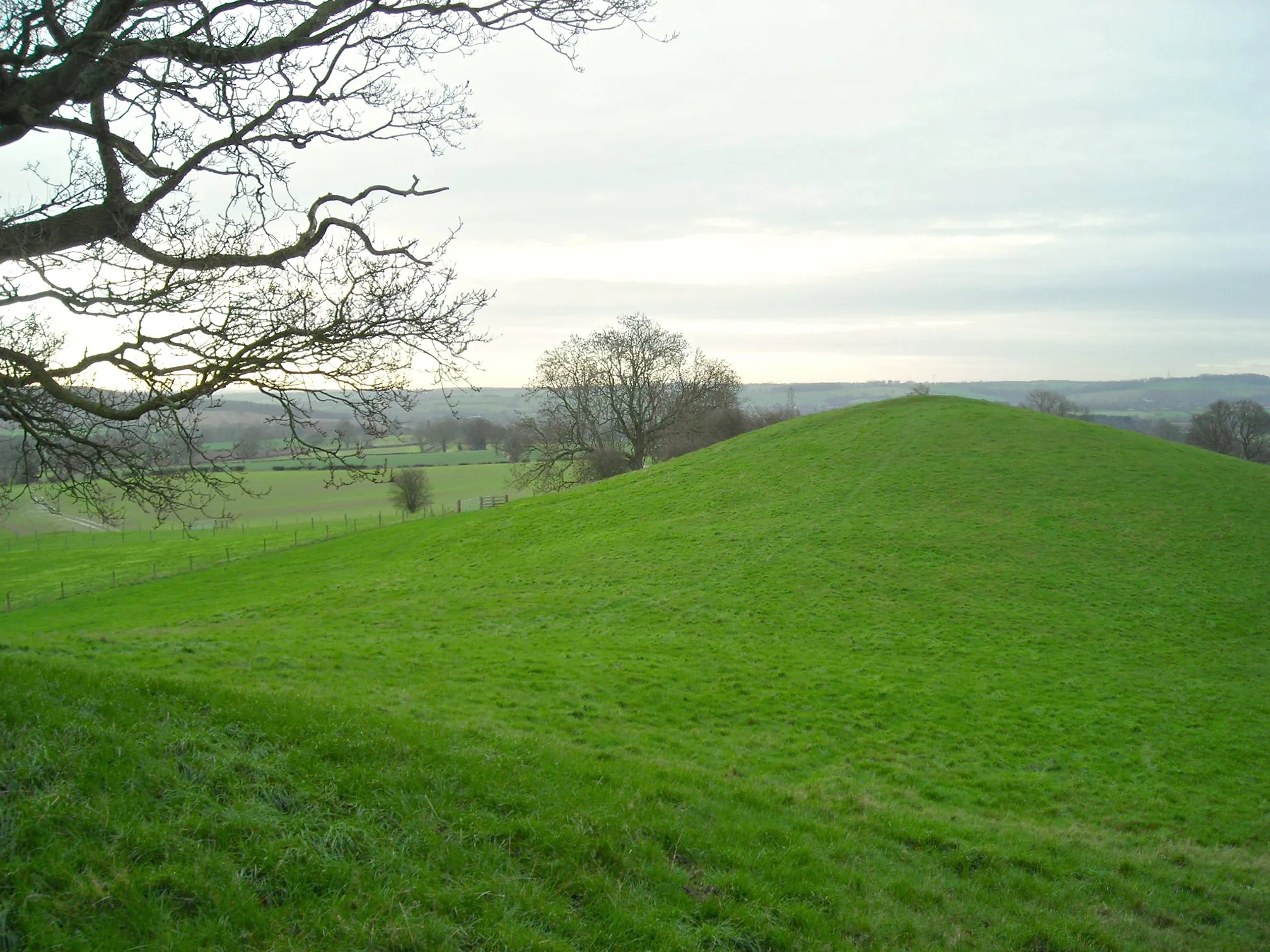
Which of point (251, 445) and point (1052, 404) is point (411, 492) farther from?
point (1052, 404)

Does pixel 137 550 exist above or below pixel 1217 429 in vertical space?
below

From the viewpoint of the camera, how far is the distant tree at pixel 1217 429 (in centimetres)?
8225

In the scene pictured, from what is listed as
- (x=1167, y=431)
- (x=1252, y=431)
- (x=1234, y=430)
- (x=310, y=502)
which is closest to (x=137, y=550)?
(x=310, y=502)

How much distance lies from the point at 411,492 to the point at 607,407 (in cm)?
1728

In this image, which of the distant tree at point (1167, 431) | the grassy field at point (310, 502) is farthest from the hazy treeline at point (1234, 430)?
the grassy field at point (310, 502)

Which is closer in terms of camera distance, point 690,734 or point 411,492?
point 690,734

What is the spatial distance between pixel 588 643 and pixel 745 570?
9698mm

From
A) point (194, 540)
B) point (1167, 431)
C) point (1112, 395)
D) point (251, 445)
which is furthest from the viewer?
point (1112, 395)

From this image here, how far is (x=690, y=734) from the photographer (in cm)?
1438

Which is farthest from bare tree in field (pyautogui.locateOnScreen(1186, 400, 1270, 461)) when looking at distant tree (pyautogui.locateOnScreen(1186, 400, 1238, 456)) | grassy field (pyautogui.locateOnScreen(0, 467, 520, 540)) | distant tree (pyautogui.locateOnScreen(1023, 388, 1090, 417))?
grassy field (pyautogui.locateOnScreen(0, 467, 520, 540))

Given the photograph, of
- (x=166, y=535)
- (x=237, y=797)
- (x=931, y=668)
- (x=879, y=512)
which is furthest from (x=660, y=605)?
(x=166, y=535)

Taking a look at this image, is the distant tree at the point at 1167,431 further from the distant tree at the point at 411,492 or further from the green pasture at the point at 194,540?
the distant tree at the point at 411,492

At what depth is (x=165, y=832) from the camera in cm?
530

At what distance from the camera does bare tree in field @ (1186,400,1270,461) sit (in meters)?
81.1
